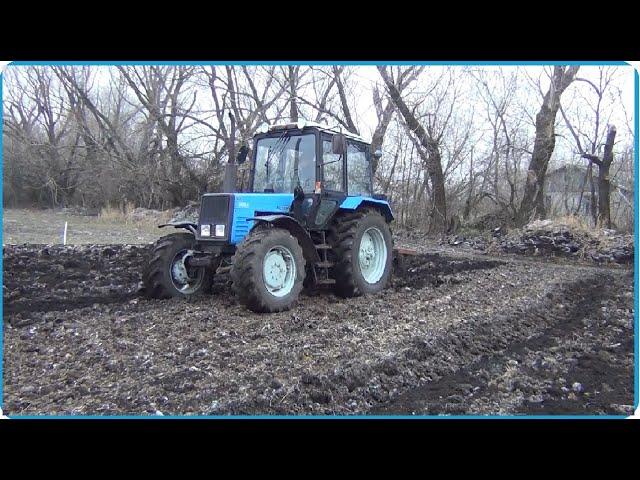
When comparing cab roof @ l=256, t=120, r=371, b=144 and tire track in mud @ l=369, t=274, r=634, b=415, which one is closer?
tire track in mud @ l=369, t=274, r=634, b=415

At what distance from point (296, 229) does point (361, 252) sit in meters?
1.56

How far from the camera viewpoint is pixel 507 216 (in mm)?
16000

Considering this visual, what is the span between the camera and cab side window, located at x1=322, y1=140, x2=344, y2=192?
23.1 feet

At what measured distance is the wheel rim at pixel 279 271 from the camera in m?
6.13

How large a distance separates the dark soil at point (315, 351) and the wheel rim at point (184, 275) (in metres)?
0.29

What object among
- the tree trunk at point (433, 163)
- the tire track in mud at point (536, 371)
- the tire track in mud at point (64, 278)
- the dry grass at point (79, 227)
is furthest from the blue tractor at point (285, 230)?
the tree trunk at point (433, 163)

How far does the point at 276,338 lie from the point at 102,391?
1.77 metres

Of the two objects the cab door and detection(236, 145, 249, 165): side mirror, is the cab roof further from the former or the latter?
detection(236, 145, 249, 165): side mirror

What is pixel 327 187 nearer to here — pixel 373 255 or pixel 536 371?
pixel 373 255

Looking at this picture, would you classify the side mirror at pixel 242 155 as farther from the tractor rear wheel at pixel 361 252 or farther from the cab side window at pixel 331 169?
the tractor rear wheel at pixel 361 252

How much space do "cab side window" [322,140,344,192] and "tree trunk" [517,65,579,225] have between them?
9755mm

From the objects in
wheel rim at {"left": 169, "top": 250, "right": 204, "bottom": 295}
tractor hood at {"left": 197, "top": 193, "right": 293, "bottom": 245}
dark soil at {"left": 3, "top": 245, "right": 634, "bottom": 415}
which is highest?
tractor hood at {"left": 197, "top": 193, "right": 293, "bottom": 245}

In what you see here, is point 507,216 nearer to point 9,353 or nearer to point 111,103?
point 111,103

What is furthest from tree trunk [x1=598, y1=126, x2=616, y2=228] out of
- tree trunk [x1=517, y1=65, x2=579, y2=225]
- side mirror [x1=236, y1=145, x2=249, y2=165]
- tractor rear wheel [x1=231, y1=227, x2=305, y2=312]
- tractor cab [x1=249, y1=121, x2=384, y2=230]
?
tractor rear wheel [x1=231, y1=227, x2=305, y2=312]
